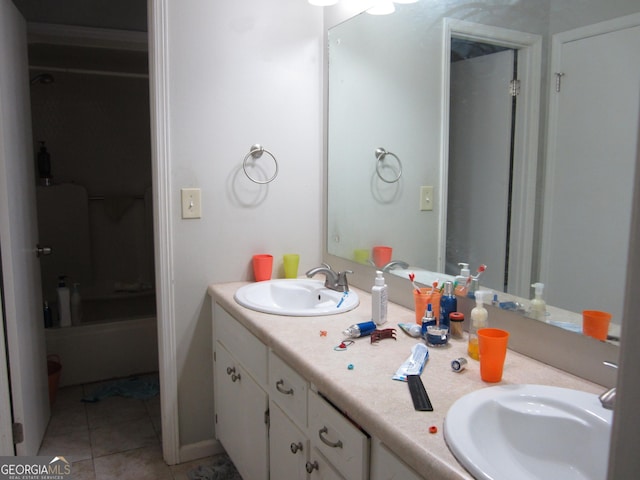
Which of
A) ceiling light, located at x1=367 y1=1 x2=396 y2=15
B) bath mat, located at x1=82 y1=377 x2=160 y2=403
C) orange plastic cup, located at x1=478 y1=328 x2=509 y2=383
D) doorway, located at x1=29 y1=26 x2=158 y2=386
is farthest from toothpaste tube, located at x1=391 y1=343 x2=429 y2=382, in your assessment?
doorway, located at x1=29 y1=26 x2=158 y2=386

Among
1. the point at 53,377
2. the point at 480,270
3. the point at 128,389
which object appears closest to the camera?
the point at 480,270

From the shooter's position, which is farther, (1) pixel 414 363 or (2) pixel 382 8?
(2) pixel 382 8

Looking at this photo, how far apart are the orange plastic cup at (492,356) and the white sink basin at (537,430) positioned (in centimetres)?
6

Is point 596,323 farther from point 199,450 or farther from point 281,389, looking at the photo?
point 199,450

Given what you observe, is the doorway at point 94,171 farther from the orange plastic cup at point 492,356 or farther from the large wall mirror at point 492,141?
the orange plastic cup at point 492,356

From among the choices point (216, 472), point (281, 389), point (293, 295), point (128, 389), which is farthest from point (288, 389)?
point (128, 389)

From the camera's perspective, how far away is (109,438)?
2271 millimetres

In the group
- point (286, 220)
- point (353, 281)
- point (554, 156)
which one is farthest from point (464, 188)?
point (286, 220)

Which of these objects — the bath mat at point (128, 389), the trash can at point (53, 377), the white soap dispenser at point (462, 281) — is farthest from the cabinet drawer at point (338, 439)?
the trash can at point (53, 377)

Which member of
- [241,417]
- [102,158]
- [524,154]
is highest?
[102,158]

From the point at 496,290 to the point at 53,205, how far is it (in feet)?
10.7

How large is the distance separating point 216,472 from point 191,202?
110cm

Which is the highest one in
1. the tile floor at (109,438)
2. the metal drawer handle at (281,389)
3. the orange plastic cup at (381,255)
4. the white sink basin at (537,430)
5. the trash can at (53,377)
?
the orange plastic cup at (381,255)

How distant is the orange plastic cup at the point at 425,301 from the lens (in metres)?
1.43
